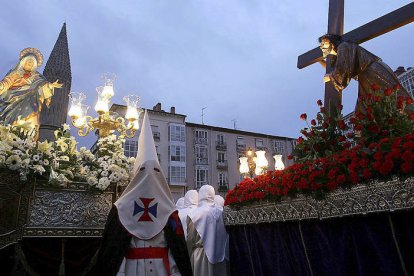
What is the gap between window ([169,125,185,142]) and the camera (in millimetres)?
32188

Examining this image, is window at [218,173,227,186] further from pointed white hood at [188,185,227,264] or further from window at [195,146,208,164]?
pointed white hood at [188,185,227,264]

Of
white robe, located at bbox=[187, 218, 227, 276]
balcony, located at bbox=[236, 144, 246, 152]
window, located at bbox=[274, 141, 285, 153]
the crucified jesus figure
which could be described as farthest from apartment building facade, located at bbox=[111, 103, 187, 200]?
the crucified jesus figure

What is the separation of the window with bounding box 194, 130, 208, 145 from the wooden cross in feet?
89.9

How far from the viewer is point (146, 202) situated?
3.83 meters

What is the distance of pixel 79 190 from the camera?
15.1ft

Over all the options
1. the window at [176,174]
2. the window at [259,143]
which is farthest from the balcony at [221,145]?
the window at [176,174]

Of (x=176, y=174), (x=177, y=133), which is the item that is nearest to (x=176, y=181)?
(x=176, y=174)

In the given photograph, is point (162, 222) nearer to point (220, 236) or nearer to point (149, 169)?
point (149, 169)

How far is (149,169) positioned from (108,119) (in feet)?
9.38

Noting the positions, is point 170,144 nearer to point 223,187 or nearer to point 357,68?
point 223,187

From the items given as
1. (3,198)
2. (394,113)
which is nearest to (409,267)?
(394,113)

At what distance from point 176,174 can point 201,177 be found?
2909mm

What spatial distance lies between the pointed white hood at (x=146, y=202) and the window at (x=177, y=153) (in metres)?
27.7

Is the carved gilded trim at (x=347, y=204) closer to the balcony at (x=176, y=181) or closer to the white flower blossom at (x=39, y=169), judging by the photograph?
the white flower blossom at (x=39, y=169)
